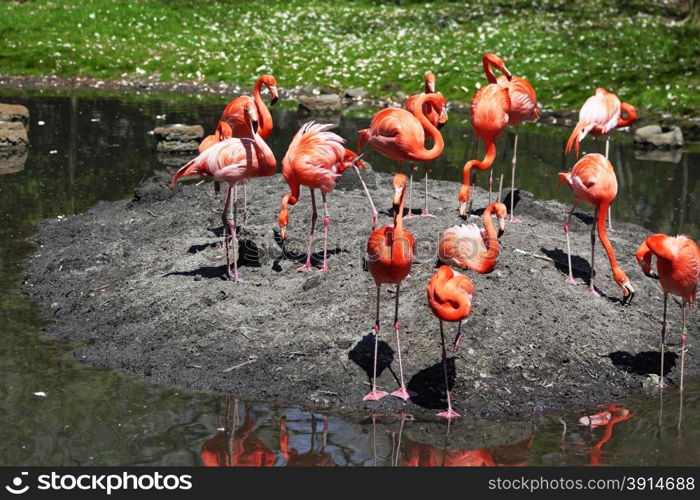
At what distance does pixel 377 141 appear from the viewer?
25.6 ft

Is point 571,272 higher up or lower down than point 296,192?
lower down

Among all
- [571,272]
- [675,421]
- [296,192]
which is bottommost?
[675,421]

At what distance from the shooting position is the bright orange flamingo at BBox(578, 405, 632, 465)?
550cm

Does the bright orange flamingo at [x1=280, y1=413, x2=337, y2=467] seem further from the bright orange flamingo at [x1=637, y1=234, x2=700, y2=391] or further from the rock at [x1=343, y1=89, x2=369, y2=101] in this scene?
the rock at [x1=343, y1=89, x2=369, y2=101]

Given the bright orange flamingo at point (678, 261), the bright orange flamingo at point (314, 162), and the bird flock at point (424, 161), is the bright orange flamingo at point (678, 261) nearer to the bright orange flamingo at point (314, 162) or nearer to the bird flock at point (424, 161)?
the bird flock at point (424, 161)

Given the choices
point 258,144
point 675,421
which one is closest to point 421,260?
point 258,144

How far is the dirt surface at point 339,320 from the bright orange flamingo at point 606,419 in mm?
195

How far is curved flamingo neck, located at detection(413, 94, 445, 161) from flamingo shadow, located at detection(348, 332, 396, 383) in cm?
194

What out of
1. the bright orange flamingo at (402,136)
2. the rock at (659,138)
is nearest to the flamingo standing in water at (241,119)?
the bright orange flamingo at (402,136)

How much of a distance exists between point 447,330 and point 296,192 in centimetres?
202

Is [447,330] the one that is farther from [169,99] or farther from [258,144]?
[169,99]

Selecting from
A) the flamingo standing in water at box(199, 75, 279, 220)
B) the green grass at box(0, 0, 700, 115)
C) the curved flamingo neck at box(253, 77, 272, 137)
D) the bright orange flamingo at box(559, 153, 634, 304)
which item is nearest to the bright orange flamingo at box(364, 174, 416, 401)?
the bright orange flamingo at box(559, 153, 634, 304)

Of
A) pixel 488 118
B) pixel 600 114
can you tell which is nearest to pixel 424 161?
pixel 488 118

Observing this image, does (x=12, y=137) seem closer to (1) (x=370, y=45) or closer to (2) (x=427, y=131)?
(2) (x=427, y=131)
